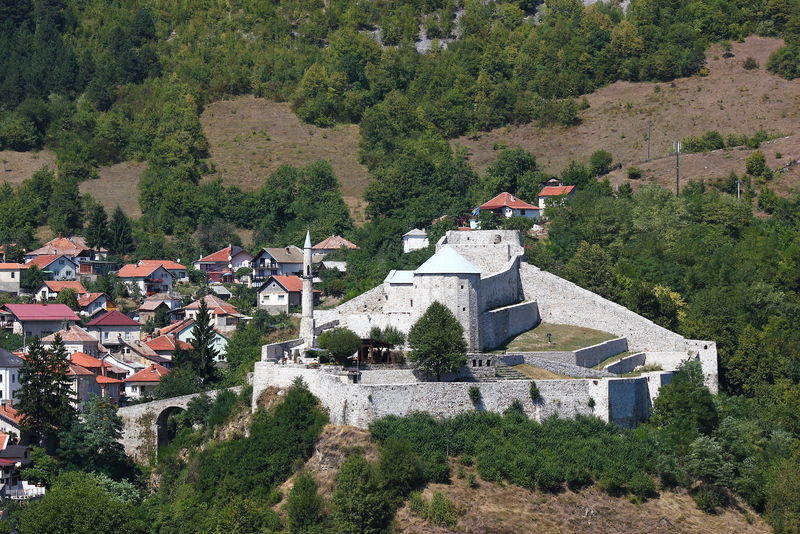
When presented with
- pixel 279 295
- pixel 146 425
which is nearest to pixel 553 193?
pixel 279 295

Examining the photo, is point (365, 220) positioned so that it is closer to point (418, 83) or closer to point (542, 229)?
point (542, 229)

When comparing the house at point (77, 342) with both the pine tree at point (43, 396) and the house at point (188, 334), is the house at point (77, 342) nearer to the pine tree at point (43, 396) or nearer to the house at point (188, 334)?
the house at point (188, 334)

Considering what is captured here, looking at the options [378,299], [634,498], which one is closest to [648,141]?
[378,299]

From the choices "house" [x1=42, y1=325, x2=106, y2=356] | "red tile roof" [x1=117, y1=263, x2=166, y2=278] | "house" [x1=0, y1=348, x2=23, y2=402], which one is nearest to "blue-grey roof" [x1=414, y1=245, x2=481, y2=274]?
"house" [x1=0, y1=348, x2=23, y2=402]

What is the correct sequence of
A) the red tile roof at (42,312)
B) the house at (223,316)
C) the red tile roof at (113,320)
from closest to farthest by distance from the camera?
the red tile roof at (42,312) → the red tile roof at (113,320) → the house at (223,316)

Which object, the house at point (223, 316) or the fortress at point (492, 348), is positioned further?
the house at point (223, 316)

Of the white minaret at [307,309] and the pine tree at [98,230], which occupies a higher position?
the pine tree at [98,230]

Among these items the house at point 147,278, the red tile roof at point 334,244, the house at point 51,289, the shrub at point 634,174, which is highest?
the shrub at point 634,174

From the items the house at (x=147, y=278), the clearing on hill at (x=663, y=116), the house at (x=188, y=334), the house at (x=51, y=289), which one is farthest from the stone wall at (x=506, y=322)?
the clearing on hill at (x=663, y=116)
